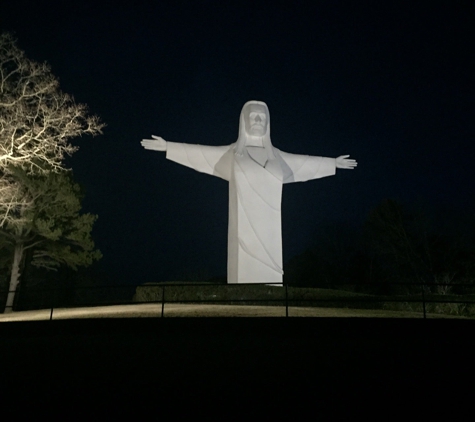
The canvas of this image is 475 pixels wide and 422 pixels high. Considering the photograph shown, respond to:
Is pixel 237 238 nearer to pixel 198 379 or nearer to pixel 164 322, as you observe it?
pixel 164 322

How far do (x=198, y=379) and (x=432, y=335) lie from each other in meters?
5.26

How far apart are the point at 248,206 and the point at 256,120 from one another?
12.2ft

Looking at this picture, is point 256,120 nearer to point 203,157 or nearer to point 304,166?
point 203,157

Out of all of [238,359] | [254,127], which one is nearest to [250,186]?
[254,127]

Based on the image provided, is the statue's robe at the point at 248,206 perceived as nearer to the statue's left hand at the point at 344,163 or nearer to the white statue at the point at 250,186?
the white statue at the point at 250,186

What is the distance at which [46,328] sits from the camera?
9.74 meters

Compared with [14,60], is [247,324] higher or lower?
lower

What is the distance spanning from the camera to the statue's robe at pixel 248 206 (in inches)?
751

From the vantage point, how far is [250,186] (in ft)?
64.2

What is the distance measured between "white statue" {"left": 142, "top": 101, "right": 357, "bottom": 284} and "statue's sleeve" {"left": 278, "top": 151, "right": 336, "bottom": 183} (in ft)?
1.57

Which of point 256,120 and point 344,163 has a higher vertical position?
point 256,120

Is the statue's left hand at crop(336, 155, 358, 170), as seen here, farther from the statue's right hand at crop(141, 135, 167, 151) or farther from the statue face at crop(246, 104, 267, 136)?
the statue's right hand at crop(141, 135, 167, 151)

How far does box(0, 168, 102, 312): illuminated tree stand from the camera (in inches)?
850

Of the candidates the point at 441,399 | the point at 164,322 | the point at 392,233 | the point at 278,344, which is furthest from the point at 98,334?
the point at 392,233
